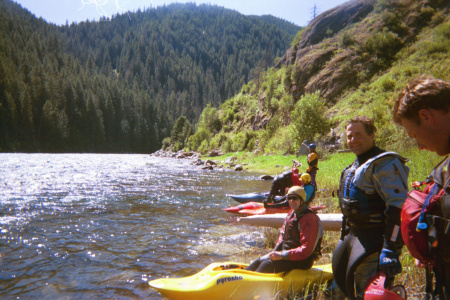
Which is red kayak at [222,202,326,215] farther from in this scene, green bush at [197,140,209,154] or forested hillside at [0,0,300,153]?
forested hillside at [0,0,300,153]

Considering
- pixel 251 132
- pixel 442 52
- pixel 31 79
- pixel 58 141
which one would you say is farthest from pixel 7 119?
pixel 442 52

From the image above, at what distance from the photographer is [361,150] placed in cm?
279

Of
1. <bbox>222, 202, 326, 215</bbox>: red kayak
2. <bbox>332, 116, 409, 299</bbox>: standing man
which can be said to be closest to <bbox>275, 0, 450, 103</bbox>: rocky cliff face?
<bbox>222, 202, 326, 215</bbox>: red kayak

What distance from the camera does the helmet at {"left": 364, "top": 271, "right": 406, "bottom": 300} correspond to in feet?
6.23

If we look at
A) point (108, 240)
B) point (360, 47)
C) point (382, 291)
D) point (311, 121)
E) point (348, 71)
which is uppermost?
point (360, 47)

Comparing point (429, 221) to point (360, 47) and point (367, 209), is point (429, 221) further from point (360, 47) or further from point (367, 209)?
point (360, 47)

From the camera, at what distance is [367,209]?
2.55m

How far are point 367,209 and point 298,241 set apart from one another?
165 centimetres

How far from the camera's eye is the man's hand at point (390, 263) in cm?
203

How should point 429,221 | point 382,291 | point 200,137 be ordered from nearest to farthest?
1. point 429,221
2. point 382,291
3. point 200,137

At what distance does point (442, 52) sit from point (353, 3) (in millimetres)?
22728

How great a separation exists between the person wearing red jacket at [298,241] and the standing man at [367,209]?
36.1 inches

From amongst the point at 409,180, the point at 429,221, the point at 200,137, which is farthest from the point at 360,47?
the point at 429,221

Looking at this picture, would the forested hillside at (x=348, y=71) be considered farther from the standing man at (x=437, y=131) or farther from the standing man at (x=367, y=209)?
the standing man at (x=437, y=131)
